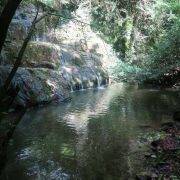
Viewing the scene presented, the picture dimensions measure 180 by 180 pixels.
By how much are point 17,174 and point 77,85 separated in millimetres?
13232

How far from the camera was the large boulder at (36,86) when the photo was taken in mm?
14812

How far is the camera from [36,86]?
15648 mm

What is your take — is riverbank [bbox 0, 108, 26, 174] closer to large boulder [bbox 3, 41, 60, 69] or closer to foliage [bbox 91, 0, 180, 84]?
large boulder [bbox 3, 41, 60, 69]

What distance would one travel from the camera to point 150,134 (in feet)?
34.4

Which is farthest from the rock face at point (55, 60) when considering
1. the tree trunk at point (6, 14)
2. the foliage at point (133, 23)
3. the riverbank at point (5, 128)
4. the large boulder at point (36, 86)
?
the tree trunk at point (6, 14)

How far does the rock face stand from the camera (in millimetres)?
15609

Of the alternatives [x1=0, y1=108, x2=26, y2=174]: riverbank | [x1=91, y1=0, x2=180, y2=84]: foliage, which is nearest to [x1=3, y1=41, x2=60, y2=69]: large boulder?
[x1=0, y1=108, x2=26, y2=174]: riverbank

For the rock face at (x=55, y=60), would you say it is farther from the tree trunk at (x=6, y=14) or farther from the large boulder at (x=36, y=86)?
the tree trunk at (x=6, y=14)

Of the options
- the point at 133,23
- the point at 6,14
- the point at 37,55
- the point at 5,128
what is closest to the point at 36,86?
the point at 37,55

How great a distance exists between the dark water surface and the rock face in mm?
1061

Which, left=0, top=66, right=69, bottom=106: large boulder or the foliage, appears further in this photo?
the foliage

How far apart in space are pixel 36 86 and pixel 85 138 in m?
5.83

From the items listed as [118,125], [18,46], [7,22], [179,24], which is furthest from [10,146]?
[179,24]

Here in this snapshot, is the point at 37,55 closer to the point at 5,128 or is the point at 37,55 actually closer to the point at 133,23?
the point at 5,128
